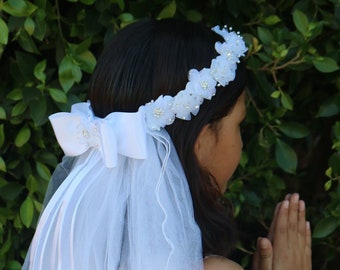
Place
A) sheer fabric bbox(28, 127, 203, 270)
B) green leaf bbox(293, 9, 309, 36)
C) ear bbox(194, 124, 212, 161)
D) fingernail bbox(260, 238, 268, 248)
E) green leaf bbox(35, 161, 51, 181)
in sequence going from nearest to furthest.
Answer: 1. sheer fabric bbox(28, 127, 203, 270)
2. ear bbox(194, 124, 212, 161)
3. fingernail bbox(260, 238, 268, 248)
4. green leaf bbox(293, 9, 309, 36)
5. green leaf bbox(35, 161, 51, 181)

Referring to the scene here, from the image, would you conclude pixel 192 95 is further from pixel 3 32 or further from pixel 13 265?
pixel 13 265

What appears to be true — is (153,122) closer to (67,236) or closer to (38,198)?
(67,236)

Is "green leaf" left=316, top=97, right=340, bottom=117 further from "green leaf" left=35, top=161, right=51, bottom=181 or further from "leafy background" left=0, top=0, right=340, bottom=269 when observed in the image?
"green leaf" left=35, top=161, right=51, bottom=181

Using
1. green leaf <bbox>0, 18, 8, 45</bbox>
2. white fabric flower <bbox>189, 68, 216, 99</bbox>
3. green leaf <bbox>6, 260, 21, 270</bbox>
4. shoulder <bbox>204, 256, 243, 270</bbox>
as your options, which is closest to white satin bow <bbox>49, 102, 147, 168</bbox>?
white fabric flower <bbox>189, 68, 216, 99</bbox>

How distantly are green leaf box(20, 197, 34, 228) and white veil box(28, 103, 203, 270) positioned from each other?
413mm

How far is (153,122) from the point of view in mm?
1471

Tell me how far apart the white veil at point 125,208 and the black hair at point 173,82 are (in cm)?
5

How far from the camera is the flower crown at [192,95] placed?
1466mm

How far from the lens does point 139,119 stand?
1.45 metres

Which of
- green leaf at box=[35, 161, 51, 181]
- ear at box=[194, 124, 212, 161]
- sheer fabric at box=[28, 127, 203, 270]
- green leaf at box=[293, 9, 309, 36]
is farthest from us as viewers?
green leaf at box=[35, 161, 51, 181]

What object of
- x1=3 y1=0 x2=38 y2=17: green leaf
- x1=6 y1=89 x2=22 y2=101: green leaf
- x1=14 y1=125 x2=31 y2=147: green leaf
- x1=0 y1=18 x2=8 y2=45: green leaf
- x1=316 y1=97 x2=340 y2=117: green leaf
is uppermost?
x1=3 y1=0 x2=38 y2=17: green leaf

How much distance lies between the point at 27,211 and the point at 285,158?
72 centimetres

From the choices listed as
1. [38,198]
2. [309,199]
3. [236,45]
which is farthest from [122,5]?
[309,199]

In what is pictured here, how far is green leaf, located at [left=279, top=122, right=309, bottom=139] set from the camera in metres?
2.02
